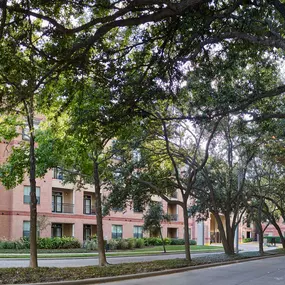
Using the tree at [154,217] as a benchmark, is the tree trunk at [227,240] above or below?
below

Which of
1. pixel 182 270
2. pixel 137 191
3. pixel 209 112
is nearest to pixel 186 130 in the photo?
pixel 137 191

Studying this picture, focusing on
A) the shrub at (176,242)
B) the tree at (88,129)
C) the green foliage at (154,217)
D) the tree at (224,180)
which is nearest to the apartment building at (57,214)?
the green foliage at (154,217)

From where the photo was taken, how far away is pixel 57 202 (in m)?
45.5

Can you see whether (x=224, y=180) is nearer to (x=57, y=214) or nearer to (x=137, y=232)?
(x=57, y=214)

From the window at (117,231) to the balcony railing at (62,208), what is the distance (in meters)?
6.87

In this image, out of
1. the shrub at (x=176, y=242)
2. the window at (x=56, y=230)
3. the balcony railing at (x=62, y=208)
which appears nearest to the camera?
the window at (x=56, y=230)

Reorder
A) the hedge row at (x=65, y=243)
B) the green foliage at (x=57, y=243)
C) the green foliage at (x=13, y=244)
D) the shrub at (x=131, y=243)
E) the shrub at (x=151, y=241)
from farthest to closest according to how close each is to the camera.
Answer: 1. the shrub at (x=151, y=241)
2. the shrub at (x=131, y=243)
3. the green foliage at (x=57, y=243)
4. the hedge row at (x=65, y=243)
5. the green foliage at (x=13, y=244)

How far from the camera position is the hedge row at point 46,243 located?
118 ft

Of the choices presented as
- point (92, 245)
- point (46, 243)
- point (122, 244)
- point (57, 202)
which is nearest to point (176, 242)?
point (122, 244)

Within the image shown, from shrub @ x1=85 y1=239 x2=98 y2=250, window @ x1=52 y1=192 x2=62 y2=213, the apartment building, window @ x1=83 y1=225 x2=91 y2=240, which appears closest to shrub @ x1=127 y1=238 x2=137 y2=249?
the apartment building

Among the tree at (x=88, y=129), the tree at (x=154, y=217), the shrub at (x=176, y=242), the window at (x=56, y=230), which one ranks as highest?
the tree at (x=88, y=129)

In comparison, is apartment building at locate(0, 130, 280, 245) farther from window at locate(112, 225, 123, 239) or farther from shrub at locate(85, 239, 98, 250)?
shrub at locate(85, 239, 98, 250)

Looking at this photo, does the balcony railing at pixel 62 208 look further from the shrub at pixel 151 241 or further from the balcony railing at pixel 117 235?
the shrub at pixel 151 241

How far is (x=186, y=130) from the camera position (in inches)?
926
